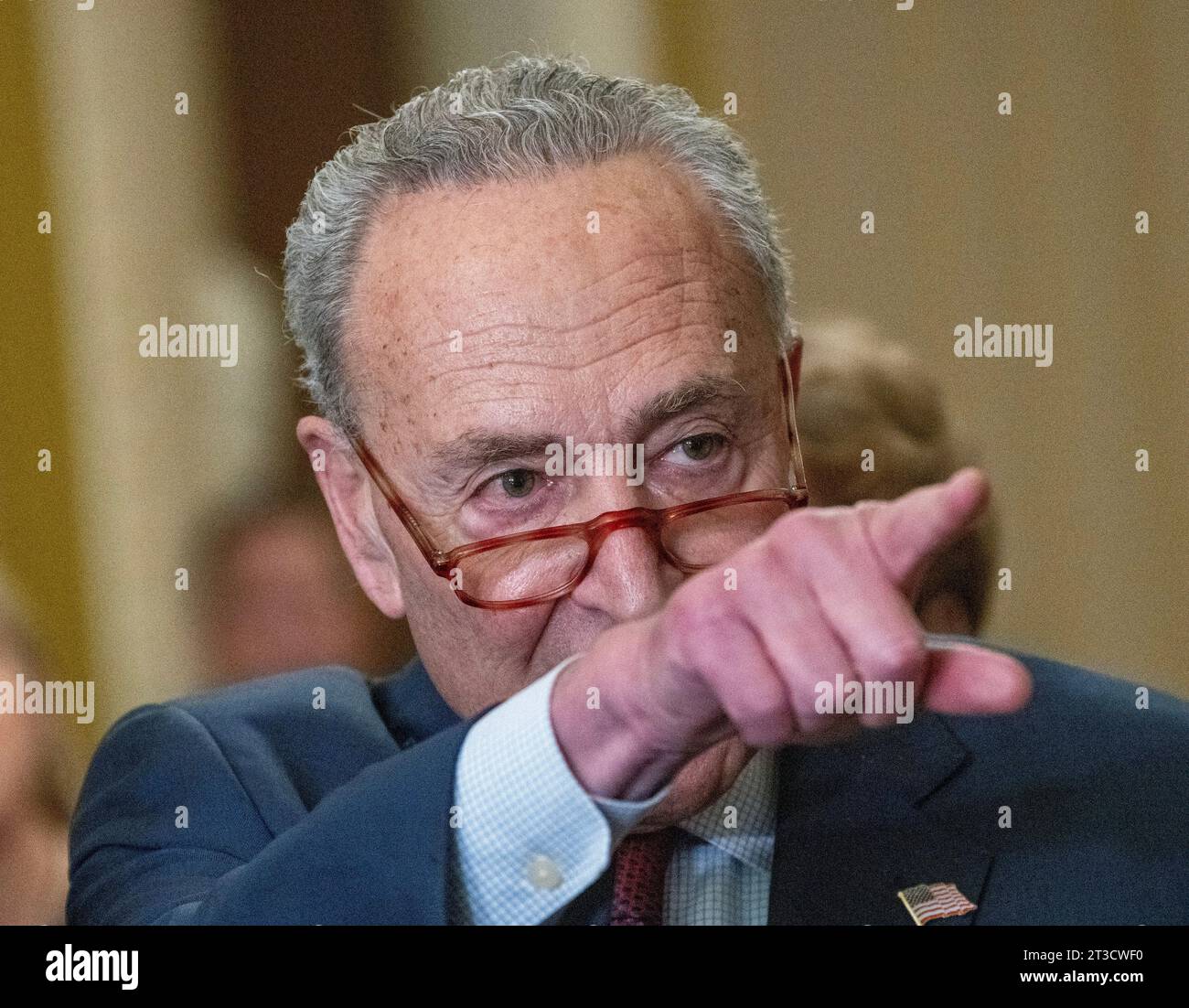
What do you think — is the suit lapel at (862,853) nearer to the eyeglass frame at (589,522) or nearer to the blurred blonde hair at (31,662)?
the eyeglass frame at (589,522)

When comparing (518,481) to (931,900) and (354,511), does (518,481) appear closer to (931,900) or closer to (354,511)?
(354,511)

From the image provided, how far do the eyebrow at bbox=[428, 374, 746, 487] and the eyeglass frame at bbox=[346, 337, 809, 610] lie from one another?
0.06 m

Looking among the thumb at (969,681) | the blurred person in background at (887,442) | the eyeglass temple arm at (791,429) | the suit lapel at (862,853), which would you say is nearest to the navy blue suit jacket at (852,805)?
the suit lapel at (862,853)

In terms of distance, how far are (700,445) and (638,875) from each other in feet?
1.28

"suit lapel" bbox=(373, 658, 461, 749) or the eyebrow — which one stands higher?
the eyebrow

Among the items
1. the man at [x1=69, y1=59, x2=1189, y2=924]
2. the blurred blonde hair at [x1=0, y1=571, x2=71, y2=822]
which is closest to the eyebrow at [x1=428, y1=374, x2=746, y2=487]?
the man at [x1=69, y1=59, x2=1189, y2=924]

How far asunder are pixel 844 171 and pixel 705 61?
175 mm

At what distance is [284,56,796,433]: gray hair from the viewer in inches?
51.6

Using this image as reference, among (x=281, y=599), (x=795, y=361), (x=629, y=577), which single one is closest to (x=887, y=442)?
(x=795, y=361)

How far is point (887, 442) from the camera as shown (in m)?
1.52

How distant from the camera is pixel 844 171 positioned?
1464 millimetres

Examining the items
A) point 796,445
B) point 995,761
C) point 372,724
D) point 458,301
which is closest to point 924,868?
point 995,761

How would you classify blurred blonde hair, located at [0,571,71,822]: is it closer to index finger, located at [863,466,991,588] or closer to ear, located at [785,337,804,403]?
ear, located at [785,337,804,403]

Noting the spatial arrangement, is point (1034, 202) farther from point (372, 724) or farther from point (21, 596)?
point (21, 596)
